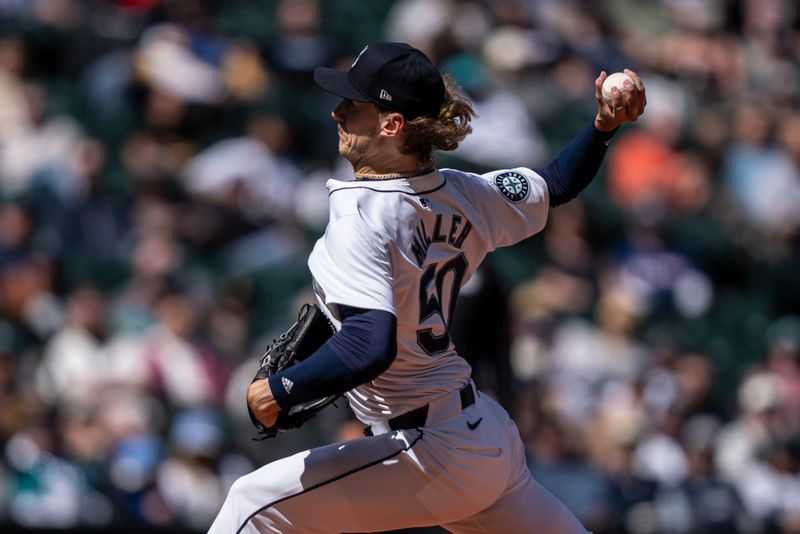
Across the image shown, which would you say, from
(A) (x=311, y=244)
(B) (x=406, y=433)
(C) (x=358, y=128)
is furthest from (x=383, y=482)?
(A) (x=311, y=244)

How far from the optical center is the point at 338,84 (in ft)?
11.7

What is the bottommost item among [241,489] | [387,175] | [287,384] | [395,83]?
[241,489]

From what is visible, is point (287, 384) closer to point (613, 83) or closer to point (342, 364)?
point (342, 364)

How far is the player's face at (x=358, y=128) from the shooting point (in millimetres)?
3566

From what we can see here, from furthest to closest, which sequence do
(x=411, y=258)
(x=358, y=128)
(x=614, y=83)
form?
(x=614, y=83) → (x=358, y=128) → (x=411, y=258)

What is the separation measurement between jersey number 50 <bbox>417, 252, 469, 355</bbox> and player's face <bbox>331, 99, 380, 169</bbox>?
0.34m

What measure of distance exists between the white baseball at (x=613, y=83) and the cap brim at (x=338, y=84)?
671 millimetres

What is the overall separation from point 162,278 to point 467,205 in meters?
4.65

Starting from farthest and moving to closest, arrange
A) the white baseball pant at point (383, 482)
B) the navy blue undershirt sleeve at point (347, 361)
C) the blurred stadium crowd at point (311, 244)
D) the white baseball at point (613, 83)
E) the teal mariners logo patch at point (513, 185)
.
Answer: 1. the blurred stadium crowd at point (311, 244)
2. the teal mariners logo patch at point (513, 185)
3. the white baseball at point (613, 83)
4. the white baseball pant at point (383, 482)
5. the navy blue undershirt sleeve at point (347, 361)

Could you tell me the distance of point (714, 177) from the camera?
1023 cm

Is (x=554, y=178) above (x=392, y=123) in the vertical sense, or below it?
below

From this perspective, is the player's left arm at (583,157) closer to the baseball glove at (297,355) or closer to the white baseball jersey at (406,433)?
the white baseball jersey at (406,433)

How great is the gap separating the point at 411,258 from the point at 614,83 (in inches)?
29.6

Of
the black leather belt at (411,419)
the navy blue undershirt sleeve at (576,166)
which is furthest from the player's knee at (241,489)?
the navy blue undershirt sleeve at (576,166)
